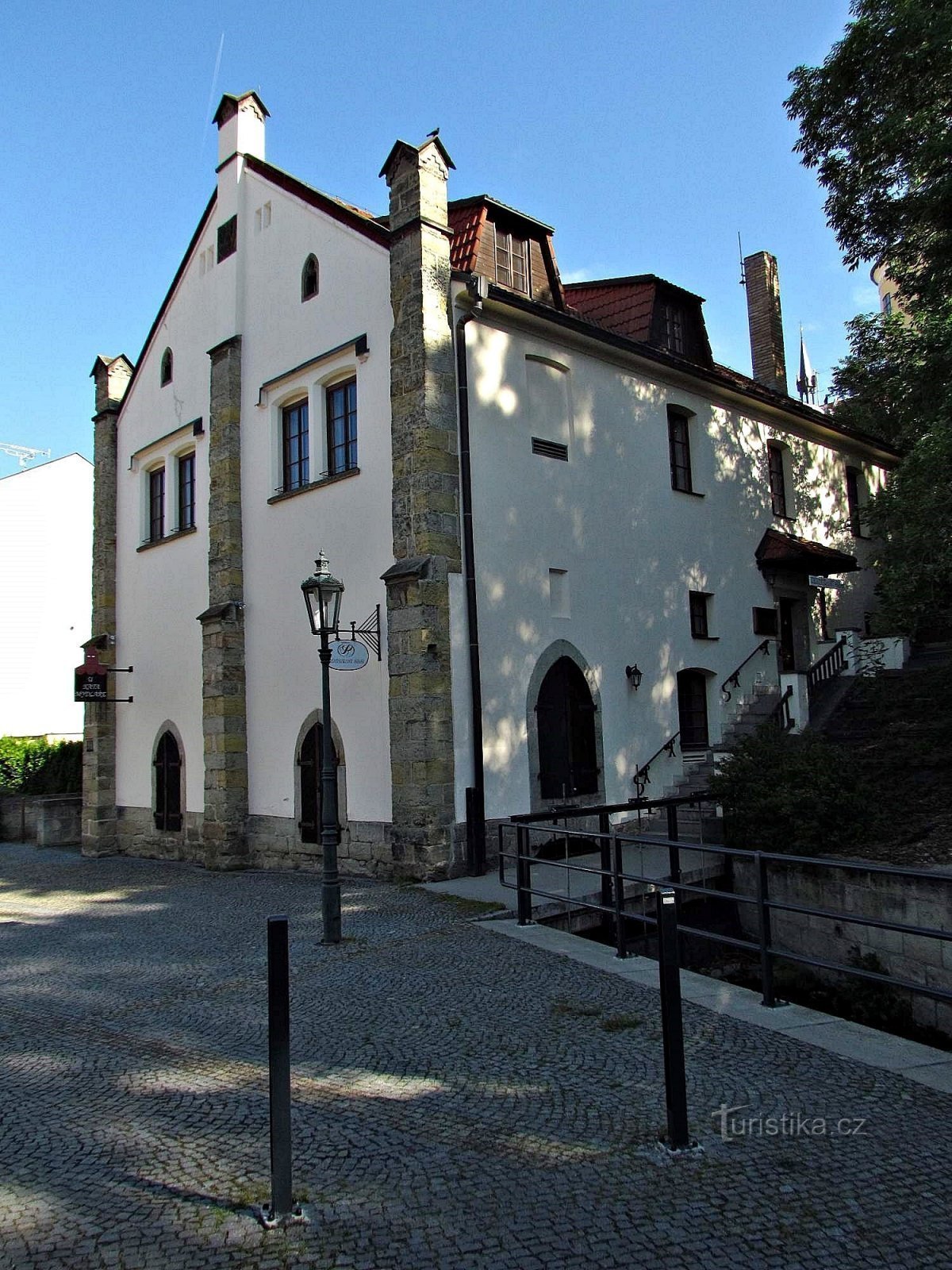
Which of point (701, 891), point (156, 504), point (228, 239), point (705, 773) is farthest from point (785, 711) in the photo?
point (228, 239)

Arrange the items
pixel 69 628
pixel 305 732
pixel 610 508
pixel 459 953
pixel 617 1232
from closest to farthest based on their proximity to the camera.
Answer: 1. pixel 617 1232
2. pixel 459 953
3. pixel 305 732
4. pixel 610 508
5. pixel 69 628

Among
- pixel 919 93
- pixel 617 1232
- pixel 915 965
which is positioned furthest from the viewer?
pixel 919 93

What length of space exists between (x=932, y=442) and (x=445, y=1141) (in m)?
12.1

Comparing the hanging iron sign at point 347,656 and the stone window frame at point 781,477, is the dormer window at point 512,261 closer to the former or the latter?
the hanging iron sign at point 347,656

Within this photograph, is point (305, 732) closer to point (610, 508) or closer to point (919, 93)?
point (610, 508)

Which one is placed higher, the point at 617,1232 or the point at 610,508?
the point at 610,508

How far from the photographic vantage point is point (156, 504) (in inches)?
760

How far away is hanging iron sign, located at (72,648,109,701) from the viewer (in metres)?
18.6

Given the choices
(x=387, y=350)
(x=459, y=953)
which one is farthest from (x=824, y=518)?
(x=459, y=953)

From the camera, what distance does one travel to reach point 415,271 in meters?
12.8

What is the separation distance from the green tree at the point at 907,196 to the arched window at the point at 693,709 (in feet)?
11.1

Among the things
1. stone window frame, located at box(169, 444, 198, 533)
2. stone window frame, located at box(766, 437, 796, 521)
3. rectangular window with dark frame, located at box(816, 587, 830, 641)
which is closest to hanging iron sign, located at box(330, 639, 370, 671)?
stone window frame, located at box(169, 444, 198, 533)

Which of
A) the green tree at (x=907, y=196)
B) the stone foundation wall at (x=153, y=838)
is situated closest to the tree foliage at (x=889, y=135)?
the green tree at (x=907, y=196)

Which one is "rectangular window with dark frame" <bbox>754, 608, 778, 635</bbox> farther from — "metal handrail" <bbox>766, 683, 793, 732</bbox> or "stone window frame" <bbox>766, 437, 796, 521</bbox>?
"stone window frame" <bbox>766, 437, 796, 521</bbox>
